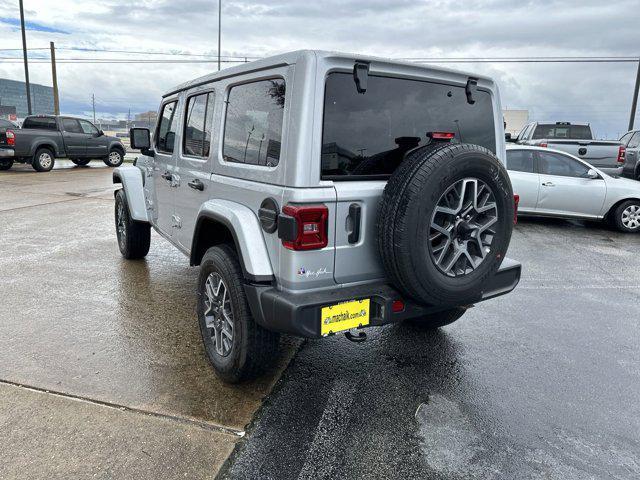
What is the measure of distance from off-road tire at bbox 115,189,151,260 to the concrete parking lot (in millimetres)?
596

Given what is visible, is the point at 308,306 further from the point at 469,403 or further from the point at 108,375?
the point at 108,375

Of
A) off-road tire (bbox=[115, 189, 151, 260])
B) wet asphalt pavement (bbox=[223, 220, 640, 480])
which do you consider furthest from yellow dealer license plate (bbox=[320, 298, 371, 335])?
off-road tire (bbox=[115, 189, 151, 260])

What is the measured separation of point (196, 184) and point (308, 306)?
1.56 m

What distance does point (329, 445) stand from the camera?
251cm

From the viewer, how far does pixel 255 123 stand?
286cm

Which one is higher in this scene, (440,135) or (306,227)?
(440,135)

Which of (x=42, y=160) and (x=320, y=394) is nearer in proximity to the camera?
(x=320, y=394)

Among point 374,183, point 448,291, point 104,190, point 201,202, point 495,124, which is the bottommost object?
point 104,190

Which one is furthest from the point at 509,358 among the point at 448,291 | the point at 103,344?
the point at 103,344

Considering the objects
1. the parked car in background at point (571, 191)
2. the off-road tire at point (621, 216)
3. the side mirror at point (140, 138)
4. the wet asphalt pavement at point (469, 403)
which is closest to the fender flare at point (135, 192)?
the side mirror at point (140, 138)

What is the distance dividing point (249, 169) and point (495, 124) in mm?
1774

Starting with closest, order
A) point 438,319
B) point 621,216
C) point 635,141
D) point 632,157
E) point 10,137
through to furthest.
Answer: point 438,319 < point 621,216 < point 632,157 < point 635,141 < point 10,137

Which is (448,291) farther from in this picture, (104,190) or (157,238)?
(104,190)

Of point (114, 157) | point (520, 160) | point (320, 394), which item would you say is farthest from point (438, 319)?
point (114, 157)
